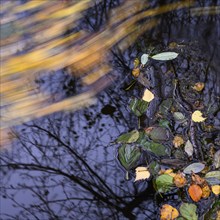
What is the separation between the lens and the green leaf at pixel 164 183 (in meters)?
1.78

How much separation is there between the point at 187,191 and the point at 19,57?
1221 mm

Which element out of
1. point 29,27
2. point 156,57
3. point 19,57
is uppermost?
point 29,27

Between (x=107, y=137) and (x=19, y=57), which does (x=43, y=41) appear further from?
(x=107, y=137)

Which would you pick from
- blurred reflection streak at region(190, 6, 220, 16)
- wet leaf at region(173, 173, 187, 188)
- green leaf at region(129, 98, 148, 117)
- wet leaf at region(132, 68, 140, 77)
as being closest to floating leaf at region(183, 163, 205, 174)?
wet leaf at region(173, 173, 187, 188)

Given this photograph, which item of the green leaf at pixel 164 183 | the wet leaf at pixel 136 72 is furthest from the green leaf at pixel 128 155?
the wet leaf at pixel 136 72

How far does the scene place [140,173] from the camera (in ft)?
6.02

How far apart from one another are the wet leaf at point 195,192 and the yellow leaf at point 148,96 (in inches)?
20.7

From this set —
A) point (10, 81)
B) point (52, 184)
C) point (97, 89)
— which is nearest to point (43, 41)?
point (10, 81)

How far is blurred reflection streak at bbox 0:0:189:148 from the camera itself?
6.93ft

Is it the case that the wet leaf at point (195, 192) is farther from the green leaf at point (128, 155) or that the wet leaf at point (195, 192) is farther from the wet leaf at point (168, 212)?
the green leaf at point (128, 155)

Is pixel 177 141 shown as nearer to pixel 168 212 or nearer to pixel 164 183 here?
pixel 164 183

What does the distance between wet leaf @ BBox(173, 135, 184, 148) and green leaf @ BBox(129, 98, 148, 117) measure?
0.74 ft

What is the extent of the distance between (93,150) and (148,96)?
42 cm

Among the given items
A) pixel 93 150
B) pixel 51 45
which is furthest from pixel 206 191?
pixel 51 45
